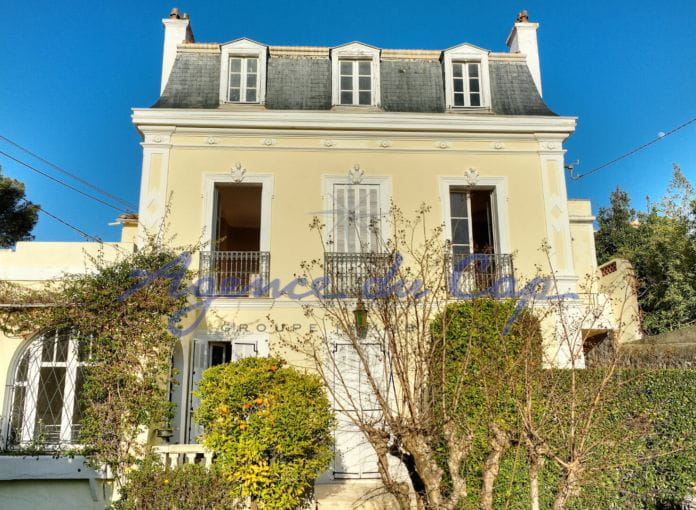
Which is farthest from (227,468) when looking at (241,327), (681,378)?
(681,378)

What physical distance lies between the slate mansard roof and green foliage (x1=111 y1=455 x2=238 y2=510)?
22.6 feet

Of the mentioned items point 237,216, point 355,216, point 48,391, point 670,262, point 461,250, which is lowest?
point 48,391

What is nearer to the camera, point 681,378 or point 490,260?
point 681,378

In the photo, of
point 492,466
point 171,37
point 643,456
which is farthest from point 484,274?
point 171,37

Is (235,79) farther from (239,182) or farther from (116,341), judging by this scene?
(116,341)

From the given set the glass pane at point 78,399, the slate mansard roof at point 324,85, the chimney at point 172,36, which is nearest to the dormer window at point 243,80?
the slate mansard roof at point 324,85

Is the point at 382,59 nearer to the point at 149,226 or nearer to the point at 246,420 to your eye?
the point at 149,226

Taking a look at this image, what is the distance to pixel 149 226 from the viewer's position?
980 cm

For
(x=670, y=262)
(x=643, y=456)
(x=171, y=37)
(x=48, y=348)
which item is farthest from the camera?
(x=670, y=262)

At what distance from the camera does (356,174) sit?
10.2m

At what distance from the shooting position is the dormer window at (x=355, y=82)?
10.8 meters

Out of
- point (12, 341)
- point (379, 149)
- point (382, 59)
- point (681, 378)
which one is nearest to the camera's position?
point (681, 378)

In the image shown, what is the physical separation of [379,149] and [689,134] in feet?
23.4

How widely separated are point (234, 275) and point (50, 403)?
3.56 meters
